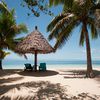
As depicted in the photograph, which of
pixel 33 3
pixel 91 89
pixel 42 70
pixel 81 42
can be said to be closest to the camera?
pixel 33 3

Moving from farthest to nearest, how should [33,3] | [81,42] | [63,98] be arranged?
1. [81,42]
2. [63,98]
3. [33,3]

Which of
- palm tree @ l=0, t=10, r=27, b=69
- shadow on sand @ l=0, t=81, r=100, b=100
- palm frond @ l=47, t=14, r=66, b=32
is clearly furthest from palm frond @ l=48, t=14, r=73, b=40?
shadow on sand @ l=0, t=81, r=100, b=100

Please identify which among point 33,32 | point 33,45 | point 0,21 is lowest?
point 33,45

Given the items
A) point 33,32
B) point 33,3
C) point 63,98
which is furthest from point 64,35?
point 33,3

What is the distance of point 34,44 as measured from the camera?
613 inches

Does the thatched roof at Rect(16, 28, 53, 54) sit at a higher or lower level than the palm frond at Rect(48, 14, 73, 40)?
lower

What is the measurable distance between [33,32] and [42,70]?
3121 mm

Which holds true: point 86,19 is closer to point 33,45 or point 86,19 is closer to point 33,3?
point 33,45

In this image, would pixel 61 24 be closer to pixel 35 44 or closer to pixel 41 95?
pixel 35 44

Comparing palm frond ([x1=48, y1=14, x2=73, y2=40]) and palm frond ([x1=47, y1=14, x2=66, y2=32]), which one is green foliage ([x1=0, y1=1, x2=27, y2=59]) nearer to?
palm frond ([x1=47, y1=14, x2=66, y2=32])

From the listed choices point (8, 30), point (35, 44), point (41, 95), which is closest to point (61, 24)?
point (35, 44)

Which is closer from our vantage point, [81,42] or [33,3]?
[33,3]

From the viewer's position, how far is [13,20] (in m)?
20.6

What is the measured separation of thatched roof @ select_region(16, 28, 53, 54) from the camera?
50.9 feet
